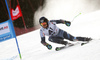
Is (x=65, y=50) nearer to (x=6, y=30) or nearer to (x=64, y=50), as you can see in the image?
(x=64, y=50)

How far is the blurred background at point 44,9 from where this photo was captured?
56.6 feet

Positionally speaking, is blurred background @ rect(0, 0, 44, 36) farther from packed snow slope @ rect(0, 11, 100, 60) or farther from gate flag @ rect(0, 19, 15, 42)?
gate flag @ rect(0, 19, 15, 42)

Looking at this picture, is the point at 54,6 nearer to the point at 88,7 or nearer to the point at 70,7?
the point at 70,7

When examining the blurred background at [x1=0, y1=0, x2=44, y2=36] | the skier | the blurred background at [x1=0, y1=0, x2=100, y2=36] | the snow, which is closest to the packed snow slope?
the snow

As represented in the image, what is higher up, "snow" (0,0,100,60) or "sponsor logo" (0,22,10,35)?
"sponsor logo" (0,22,10,35)

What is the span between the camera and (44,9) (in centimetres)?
2050

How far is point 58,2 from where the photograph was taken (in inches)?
800

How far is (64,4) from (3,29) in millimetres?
16113

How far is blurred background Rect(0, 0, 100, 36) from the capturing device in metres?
17.2

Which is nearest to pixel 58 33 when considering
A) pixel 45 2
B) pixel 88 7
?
pixel 88 7

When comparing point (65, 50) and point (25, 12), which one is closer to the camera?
point (65, 50)

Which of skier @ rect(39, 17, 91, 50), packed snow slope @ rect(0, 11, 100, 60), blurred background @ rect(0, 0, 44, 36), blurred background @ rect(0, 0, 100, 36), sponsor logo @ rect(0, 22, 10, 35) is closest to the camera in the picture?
packed snow slope @ rect(0, 11, 100, 60)

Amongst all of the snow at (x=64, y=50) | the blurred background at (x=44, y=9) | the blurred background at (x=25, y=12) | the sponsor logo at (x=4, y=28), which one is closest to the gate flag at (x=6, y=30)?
the sponsor logo at (x=4, y=28)

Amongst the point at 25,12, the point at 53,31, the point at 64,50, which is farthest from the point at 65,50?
the point at 25,12
